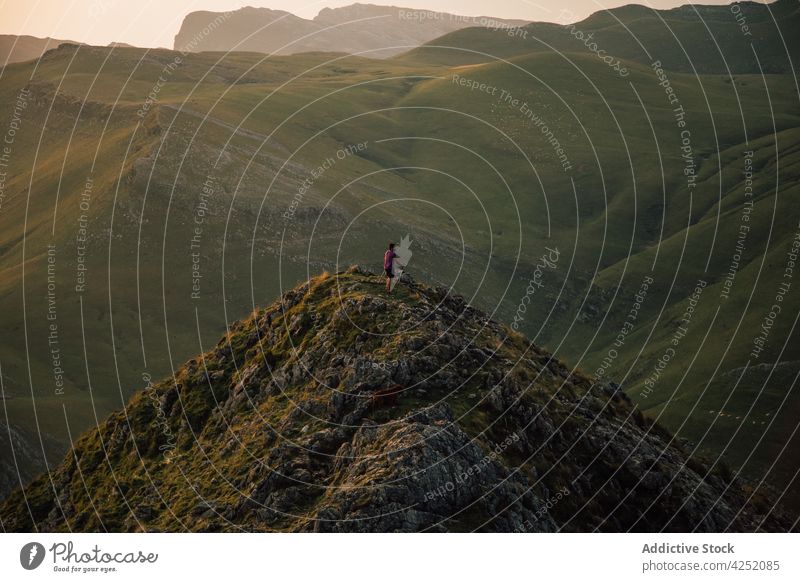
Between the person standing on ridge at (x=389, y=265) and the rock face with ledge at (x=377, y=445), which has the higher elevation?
the person standing on ridge at (x=389, y=265)

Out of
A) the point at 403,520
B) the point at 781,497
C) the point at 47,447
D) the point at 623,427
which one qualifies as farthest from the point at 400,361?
the point at 47,447

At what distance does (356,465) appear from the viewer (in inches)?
1972

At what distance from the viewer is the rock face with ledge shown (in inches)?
1943

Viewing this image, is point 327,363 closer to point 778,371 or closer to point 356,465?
point 356,465

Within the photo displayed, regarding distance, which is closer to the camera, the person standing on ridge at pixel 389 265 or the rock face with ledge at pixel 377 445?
the rock face with ledge at pixel 377 445

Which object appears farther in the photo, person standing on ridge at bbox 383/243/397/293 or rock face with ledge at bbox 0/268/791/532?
person standing on ridge at bbox 383/243/397/293

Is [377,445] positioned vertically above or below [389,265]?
below

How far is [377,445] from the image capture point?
5050 centimetres

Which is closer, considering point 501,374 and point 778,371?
point 501,374

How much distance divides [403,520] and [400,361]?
992 centimetres

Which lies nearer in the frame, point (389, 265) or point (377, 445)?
point (377, 445)

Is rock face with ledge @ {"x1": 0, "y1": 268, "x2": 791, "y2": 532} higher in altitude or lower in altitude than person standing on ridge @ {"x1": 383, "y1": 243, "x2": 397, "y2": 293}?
lower

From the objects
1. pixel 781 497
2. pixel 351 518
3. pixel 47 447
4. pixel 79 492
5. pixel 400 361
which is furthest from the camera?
pixel 47 447

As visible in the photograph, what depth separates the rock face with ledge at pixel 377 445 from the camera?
49.3 metres
